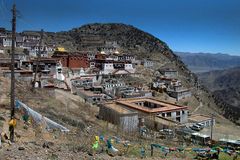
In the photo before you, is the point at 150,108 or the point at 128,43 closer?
the point at 150,108

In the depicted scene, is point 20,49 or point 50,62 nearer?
point 50,62

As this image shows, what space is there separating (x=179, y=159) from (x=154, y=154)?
156cm

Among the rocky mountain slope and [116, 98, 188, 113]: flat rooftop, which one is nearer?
[116, 98, 188, 113]: flat rooftop

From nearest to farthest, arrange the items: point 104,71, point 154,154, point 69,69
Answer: point 154,154, point 69,69, point 104,71

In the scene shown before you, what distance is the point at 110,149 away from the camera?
17734mm

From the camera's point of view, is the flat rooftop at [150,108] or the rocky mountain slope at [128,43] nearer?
the flat rooftop at [150,108]

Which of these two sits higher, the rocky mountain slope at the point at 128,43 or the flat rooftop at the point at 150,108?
the rocky mountain slope at the point at 128,43

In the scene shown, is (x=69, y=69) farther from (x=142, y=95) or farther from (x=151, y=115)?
(x=151, y=115)

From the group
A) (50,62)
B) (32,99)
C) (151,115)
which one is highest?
(50,62)

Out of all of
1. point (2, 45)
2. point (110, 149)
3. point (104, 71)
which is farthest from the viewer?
point (2, 45)

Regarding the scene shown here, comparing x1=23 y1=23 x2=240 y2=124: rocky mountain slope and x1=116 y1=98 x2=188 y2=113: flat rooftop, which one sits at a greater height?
x1=23 y1=23 x2=240 y2=124: rocky mountain slope

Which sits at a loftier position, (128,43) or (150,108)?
(128,43)

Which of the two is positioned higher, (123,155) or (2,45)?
(2,45)

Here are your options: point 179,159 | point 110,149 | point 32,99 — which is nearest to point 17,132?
point 110,149
